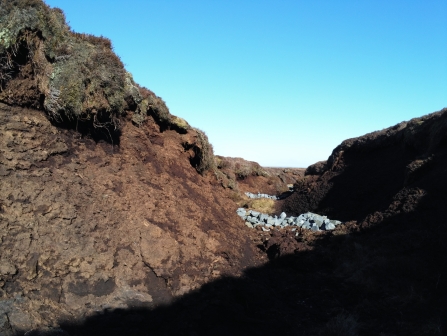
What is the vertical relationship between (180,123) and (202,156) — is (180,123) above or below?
above

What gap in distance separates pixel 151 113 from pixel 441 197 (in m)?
7.46

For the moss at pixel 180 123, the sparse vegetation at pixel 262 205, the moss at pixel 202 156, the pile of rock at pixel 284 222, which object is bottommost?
the pile of rock at pixel 284 222

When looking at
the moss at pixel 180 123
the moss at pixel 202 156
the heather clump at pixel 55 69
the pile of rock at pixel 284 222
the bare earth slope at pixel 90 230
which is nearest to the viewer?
the bare earth slope at pixel 90 230

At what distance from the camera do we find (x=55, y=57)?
6.79 meters

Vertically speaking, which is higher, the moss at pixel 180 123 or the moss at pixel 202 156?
the moss at pixel 180 123

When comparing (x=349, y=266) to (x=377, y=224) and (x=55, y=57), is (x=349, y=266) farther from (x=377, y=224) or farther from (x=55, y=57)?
(x=55, y=57)

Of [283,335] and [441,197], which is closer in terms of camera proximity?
[283,335]

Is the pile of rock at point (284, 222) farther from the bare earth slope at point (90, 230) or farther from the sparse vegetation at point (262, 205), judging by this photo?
the sparse vegetation at point (262, 205)

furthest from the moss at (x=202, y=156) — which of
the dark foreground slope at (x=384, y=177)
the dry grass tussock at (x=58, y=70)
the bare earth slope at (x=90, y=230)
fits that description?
the dark foreground slope at (x=384, y=177)

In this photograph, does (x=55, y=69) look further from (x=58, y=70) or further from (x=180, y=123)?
(x=180, y=123)

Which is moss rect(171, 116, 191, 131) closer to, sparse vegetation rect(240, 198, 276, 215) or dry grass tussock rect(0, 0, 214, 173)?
dry grass tussock rect(0, 0, 214, 173)

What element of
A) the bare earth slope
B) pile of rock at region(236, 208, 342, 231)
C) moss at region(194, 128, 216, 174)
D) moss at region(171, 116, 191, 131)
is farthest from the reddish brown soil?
moss at region(194, 128, 216, 174)

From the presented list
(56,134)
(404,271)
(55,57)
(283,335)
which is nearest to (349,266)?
(404,271)

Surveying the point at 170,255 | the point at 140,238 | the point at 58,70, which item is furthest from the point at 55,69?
the point at 170,255
